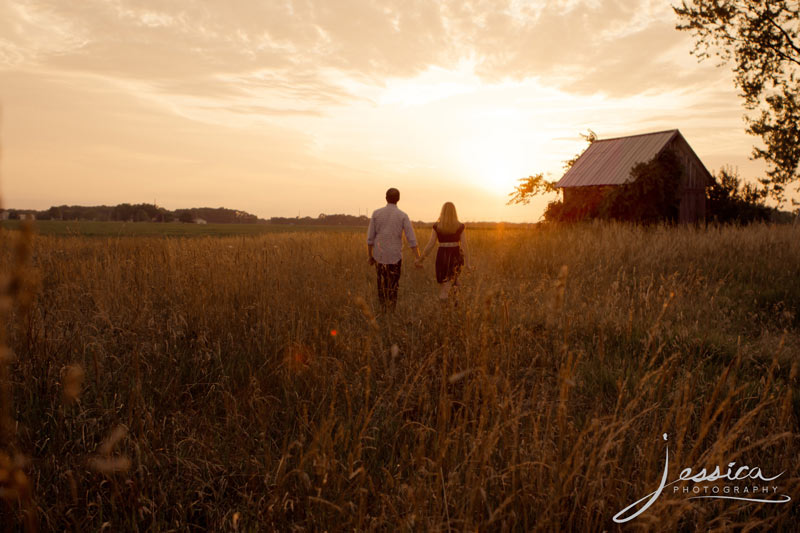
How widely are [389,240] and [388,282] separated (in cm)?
69

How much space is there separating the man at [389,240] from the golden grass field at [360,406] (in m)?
0.47

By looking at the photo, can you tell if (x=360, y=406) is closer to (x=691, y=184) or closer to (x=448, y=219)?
(x=448, y=219)

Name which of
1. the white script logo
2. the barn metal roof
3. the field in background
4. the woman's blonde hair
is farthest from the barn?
the white script logo

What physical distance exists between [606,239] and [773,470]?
11.6 metres

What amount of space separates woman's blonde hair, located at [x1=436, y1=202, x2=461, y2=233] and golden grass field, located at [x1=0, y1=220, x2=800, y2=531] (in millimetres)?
1423

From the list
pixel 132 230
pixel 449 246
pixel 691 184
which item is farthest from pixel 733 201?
pixel 132 230

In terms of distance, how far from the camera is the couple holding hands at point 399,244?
7359mm

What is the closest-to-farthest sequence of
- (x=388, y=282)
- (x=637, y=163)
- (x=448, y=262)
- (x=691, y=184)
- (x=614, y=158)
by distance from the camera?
(x=388, y=282) → (x=448, y=262) → (x=637, y=163) → (x=691, y=184) → (x=614, y=158)

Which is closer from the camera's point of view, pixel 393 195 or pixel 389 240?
pixel 389 240

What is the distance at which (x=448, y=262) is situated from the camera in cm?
743

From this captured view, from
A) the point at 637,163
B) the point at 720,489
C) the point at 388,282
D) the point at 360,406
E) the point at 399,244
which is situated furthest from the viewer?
the point at 637,163

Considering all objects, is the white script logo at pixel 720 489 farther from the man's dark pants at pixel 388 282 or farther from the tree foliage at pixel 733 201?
the tree foliage at pixel 733 201

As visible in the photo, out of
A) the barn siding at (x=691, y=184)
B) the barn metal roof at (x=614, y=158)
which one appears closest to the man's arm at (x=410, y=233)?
the barn metal roof at (x=614, y=158)

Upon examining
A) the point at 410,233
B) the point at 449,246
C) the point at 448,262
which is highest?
the point at 410,233
